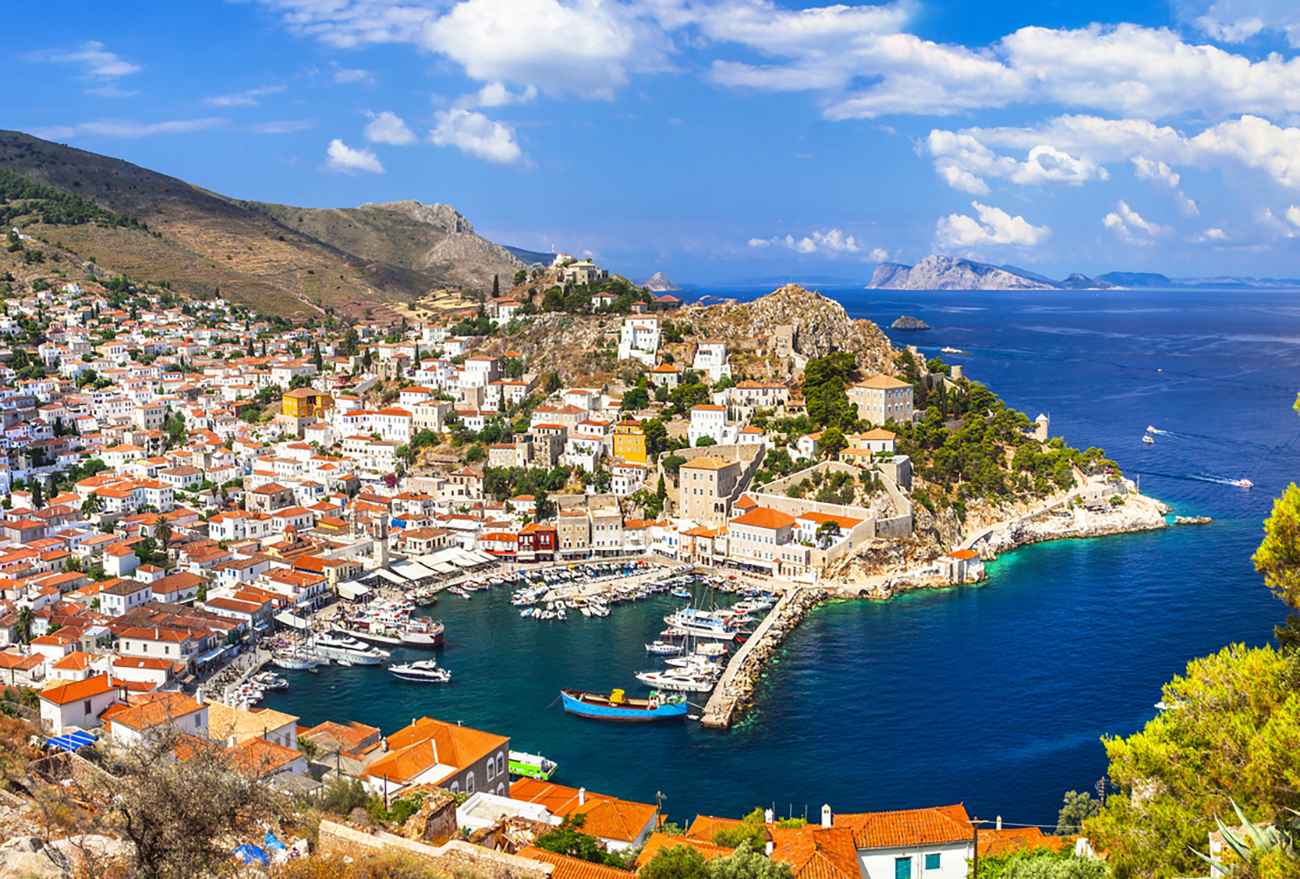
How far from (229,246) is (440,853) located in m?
96.4

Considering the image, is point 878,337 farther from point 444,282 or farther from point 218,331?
point 444,282

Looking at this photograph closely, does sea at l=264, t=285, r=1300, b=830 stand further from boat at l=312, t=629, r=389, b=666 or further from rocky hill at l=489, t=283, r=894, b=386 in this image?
rocky hill at l=489, t=283, r=894, b=386

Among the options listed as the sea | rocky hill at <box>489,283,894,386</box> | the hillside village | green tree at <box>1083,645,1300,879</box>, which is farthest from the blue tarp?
rocky hill at <box>489,283,894,386</box>

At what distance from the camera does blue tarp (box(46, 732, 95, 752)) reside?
16.3 meters

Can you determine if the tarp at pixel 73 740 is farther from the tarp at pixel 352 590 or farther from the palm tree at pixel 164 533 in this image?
the palm tree at pixel 164 533

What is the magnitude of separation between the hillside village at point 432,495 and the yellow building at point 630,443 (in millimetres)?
136

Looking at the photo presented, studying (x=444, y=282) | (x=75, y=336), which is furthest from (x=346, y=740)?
(x=444, y=282)

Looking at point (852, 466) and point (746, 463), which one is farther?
point (746, 463)

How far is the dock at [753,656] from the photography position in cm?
2259

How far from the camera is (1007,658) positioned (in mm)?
25984

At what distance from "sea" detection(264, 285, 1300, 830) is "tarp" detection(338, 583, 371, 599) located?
2.66 meters

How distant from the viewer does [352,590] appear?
30.9 m

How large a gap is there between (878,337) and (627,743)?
36.2m

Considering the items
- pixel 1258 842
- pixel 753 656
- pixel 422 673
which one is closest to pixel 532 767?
pixel 422 673
